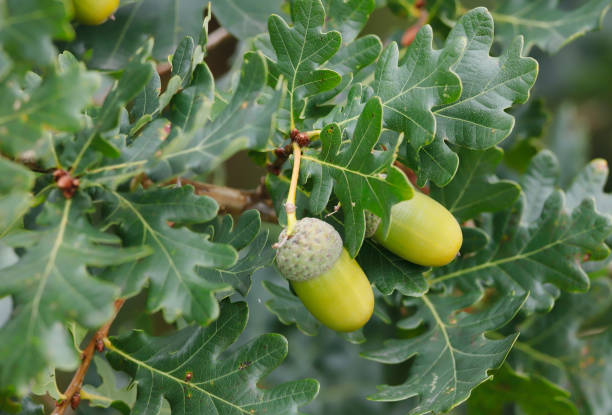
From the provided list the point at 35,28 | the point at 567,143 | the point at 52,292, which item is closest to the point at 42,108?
the point at 35,28

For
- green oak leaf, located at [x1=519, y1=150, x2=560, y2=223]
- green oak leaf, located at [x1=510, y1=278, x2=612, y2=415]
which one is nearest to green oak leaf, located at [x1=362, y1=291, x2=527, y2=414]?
green oak leaf, located at [x1=519, y1=150, x2=560, y2=223]

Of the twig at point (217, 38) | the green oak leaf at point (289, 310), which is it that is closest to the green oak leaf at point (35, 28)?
the green oak leaf at point (289, 310)

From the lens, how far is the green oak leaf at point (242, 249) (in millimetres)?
1023

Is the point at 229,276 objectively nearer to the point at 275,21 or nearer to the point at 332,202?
the point at 332,202

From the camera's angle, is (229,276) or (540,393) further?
(540,393)

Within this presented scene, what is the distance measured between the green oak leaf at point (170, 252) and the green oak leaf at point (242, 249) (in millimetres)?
164

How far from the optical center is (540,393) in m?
1.37

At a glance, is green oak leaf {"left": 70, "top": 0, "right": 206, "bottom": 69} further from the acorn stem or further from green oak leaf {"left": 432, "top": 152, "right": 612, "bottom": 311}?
green oak leaf {"left": 432, "top": 152, "right": 612, "bottom": 311}

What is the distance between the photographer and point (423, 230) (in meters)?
0.99

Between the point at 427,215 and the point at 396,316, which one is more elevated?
the point at 427,215

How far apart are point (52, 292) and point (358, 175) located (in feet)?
1.49

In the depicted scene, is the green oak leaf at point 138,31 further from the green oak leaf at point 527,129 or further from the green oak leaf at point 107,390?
the green oak leaf at point 527,129

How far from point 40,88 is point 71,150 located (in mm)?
149

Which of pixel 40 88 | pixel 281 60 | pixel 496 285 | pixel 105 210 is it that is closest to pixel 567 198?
pixel 496 285
